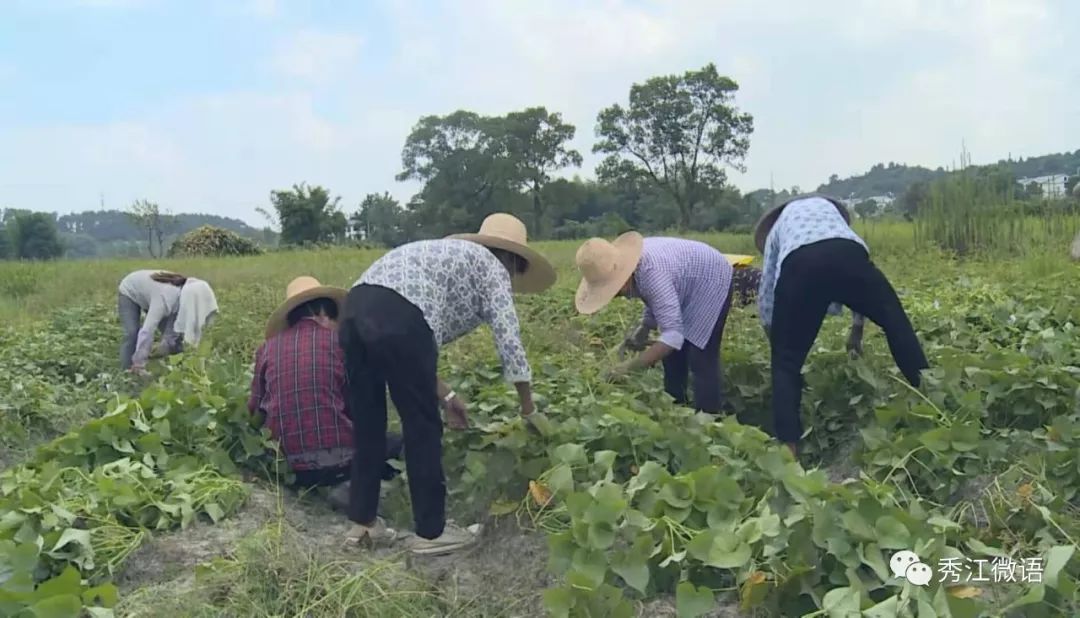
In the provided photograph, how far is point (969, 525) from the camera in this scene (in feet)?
9.82

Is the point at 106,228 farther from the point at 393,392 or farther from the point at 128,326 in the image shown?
the point at 393,392

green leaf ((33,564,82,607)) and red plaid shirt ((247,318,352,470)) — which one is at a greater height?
red plaid shirt ((247,318,352,470))

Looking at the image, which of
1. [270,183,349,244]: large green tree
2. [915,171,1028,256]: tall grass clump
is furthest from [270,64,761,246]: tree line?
[915,171,1028,256]: tall grass clump

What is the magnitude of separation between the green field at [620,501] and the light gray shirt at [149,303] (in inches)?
55.9

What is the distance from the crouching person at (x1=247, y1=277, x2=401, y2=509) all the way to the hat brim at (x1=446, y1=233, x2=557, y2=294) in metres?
0.71

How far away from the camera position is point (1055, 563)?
2.16 meters

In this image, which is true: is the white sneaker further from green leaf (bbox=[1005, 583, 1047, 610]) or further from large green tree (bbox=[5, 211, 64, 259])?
large green tree (bbox=[5, 211, 64, 259])

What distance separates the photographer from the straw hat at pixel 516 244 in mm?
3779

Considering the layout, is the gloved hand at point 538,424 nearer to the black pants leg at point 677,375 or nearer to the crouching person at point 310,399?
the crouching person at point 310,399

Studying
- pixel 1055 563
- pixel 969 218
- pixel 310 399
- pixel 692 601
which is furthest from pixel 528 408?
pixel 969 218

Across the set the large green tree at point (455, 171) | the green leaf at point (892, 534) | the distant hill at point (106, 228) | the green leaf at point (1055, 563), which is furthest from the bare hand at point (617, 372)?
the distant hill at point (106, 228)

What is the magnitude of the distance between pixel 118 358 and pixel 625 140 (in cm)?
3041

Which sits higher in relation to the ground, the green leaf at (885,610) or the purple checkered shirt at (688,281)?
the purple checkered shirt at (688,281)

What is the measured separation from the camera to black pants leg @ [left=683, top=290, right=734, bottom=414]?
4.64 metres
